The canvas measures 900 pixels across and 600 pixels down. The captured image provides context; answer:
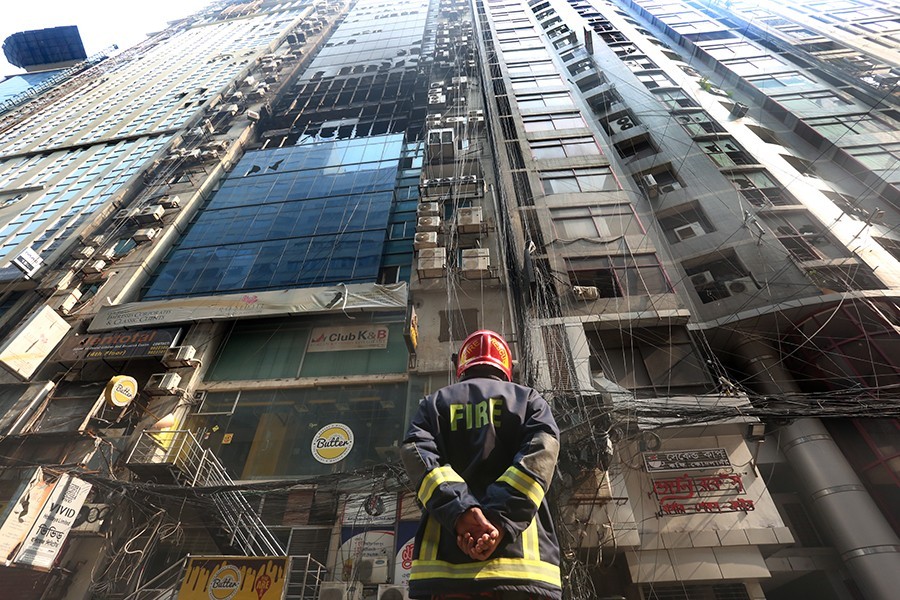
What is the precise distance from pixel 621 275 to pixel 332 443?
37.6 feet

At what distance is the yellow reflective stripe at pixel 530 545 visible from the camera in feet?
12.2

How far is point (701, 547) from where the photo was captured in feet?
30.9

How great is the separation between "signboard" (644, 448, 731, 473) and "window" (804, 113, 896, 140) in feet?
66.1

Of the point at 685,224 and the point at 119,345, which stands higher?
the point at 685,224

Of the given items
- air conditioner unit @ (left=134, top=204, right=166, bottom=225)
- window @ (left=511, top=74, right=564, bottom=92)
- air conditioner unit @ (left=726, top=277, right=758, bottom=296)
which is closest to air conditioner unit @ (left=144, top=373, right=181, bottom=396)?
air conditioner unit @ (left=134, top=204, right=166, bottom=225)

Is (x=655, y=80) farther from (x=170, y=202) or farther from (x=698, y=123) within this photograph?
(x=170, y=202)

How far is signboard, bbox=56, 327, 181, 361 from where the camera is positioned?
584 inches

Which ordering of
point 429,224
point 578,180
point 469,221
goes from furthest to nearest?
point 578,180, point 429,224, point 469,221

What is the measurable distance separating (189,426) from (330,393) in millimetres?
4779

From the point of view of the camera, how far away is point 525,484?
12.1 feet

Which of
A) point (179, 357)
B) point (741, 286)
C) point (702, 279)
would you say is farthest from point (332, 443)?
point (741, 286)

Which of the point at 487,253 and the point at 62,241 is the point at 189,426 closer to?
the point at 487,253

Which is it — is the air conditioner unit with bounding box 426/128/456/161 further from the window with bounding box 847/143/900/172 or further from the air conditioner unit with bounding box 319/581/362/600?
the window with bounding box 847/143/900/172

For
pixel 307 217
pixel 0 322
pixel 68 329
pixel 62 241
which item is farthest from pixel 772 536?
pixel 62 241
